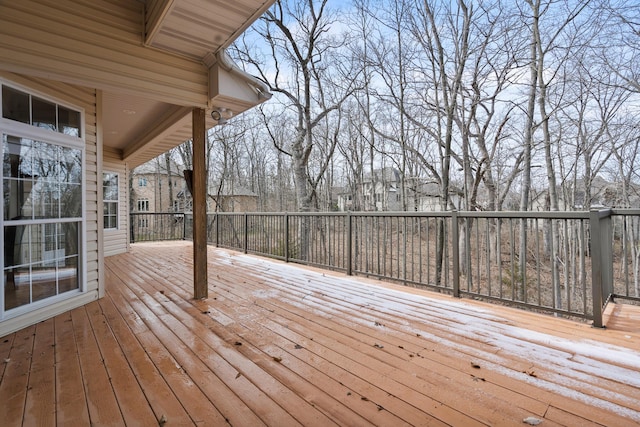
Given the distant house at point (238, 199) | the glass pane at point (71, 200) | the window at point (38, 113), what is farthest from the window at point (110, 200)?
the distant house at point (238, 199)

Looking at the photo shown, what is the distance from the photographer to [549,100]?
8.62 metres

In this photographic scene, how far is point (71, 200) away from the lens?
3.46m

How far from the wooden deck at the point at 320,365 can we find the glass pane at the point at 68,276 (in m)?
0.37

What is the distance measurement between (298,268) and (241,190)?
15.3 m

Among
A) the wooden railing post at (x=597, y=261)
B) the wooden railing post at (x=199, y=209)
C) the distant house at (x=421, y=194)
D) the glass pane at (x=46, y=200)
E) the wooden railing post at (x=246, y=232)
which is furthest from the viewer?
the distant house at (x=421, y=194)

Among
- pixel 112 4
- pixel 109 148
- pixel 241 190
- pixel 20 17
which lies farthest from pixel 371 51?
pixel 241 190

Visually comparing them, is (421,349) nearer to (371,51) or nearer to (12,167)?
(12,167)

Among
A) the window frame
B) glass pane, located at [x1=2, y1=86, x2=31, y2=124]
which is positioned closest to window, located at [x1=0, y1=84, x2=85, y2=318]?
glass pane, located at [x1=2, y1=86, x2=31, y2=124]

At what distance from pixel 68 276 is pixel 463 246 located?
5147mm

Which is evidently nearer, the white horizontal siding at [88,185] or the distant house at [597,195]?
the white horizontal siding at [88,185]

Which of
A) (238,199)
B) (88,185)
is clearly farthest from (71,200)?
(238,199)

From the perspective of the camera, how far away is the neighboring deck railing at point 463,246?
9.04ft

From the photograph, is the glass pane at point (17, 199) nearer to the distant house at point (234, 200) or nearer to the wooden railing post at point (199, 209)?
the wooden railing post at point (199, 209)

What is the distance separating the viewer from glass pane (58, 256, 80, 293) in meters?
3.35
